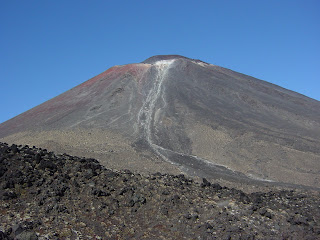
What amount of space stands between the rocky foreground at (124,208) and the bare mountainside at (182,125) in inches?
546

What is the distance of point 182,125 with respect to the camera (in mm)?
48188

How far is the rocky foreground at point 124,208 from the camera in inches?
538

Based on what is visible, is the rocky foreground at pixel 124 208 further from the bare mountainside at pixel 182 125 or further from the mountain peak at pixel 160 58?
the mountain peak at pixel 160 58

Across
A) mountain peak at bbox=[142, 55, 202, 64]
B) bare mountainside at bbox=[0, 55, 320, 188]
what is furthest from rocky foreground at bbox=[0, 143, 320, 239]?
mountain peak at bbox=[142, 55, 202, 64]

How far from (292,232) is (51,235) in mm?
8485

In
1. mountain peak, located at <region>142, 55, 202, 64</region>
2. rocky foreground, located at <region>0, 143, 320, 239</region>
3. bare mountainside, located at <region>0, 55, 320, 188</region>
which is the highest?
mountain peak, located at <region>142, 55, 202, 64</region>

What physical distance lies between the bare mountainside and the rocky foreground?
13.9m

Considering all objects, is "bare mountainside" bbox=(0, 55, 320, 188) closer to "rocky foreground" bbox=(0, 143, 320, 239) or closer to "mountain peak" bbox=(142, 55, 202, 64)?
"mountain peak" bbox=(142, 55, 202, 64)

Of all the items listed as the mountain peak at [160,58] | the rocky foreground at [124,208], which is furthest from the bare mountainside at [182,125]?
the rocky foreground at [124,208]

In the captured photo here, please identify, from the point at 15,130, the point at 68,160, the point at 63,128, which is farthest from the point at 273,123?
the point at 68,160

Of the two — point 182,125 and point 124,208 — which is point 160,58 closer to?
point 182,125

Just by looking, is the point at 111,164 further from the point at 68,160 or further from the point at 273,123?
the point at 273,123

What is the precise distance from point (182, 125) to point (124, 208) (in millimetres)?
33094

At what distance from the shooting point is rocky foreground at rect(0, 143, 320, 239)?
13666mm
